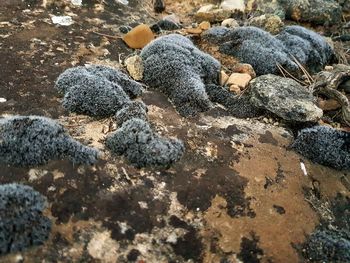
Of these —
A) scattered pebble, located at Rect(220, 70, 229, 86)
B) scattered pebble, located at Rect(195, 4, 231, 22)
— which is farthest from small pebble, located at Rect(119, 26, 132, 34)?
scattered pebble, located at Rect(220, 70, 229, 86)

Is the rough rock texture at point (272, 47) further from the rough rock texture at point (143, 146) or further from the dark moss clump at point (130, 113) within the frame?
the rough rock texture at point (143, 146)

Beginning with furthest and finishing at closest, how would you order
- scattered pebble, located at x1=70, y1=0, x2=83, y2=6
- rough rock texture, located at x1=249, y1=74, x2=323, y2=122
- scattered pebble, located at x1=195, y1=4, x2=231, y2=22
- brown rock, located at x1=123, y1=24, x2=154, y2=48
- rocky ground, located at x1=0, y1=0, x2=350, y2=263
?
scattered pebble, located at x1=195, y1=4, x2=231, y2=22, scattered pebble, located at x1=70, y1=0, x2=83, y2=6, brown rock, located at x1=123, y1=24, x2=154, y2=48, rough rock texture, located at x1=249, y1=74, x2=323, y2=122, rocky ground, located at x1=0, y1=0, x2=350, y2=263

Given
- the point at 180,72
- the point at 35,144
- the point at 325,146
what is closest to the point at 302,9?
the point at 180,72

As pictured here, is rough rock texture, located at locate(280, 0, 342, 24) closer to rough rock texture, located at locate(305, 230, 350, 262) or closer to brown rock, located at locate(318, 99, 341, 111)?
brown rock, located at locate(318, 99, 341, 111)

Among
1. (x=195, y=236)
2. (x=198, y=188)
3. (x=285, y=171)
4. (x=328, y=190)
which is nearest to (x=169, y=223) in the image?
(x=195, y=236)

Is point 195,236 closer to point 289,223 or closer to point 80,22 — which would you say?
point 289,223

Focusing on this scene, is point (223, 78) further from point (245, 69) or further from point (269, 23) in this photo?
point (269, 23)
